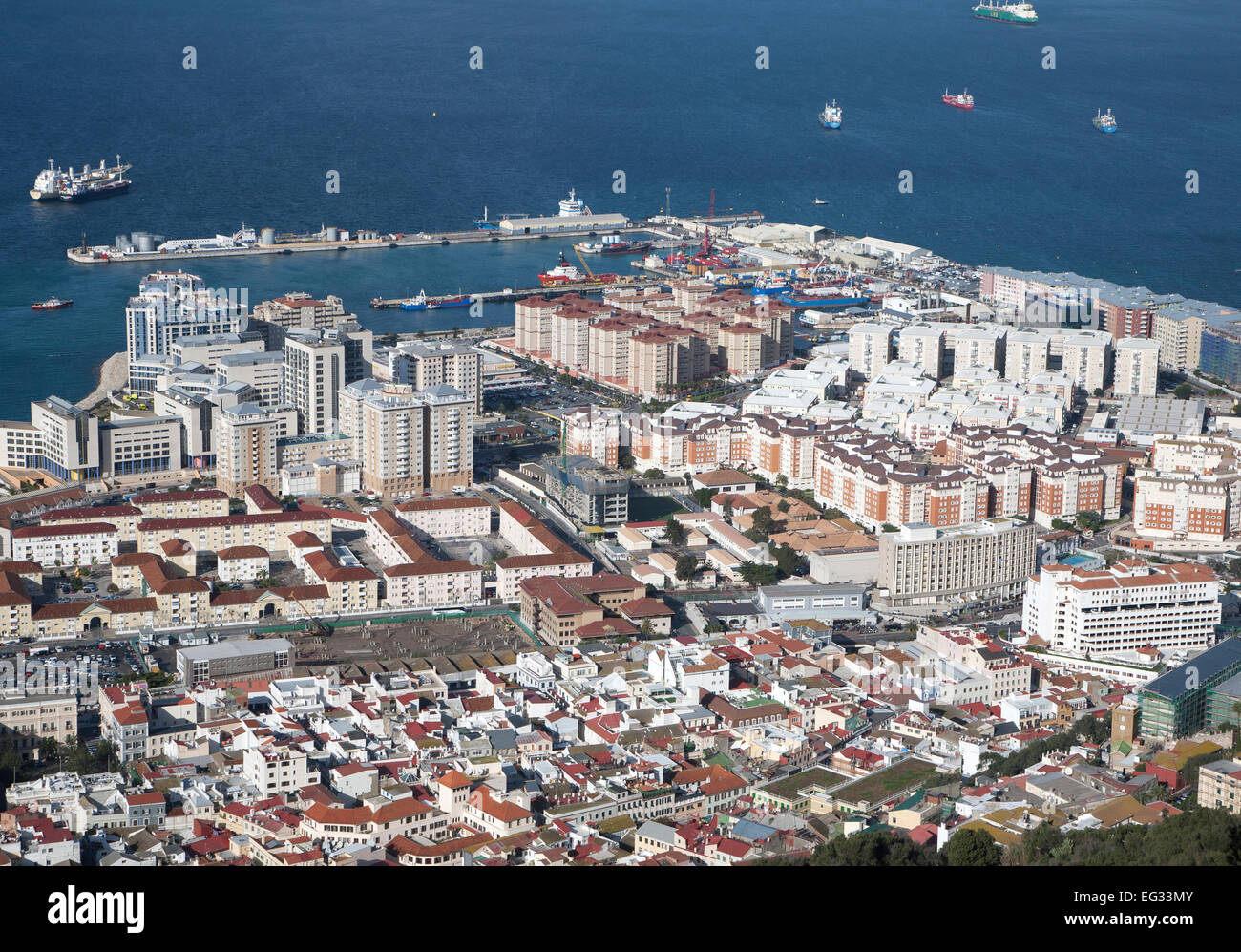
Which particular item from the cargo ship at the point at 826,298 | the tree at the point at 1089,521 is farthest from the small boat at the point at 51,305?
the tree at the point at 1089,521

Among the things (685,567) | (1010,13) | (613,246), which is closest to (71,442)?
(685,567)

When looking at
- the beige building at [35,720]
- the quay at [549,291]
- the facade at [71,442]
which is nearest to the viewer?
the beige building at [35,720]

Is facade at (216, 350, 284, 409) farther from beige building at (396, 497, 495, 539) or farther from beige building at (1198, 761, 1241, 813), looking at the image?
beige building at (1198, 761, 1241, 813)

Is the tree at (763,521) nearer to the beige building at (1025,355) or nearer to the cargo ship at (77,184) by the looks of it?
the beige building at (1025,355)

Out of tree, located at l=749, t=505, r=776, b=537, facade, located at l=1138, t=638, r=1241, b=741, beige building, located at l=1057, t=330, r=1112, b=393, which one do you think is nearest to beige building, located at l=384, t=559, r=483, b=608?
tree, located at l=749, t=505, r=776, b=537

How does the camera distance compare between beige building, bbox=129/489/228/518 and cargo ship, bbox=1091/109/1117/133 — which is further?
cargo ship, bbox=1091/109/1117/133
